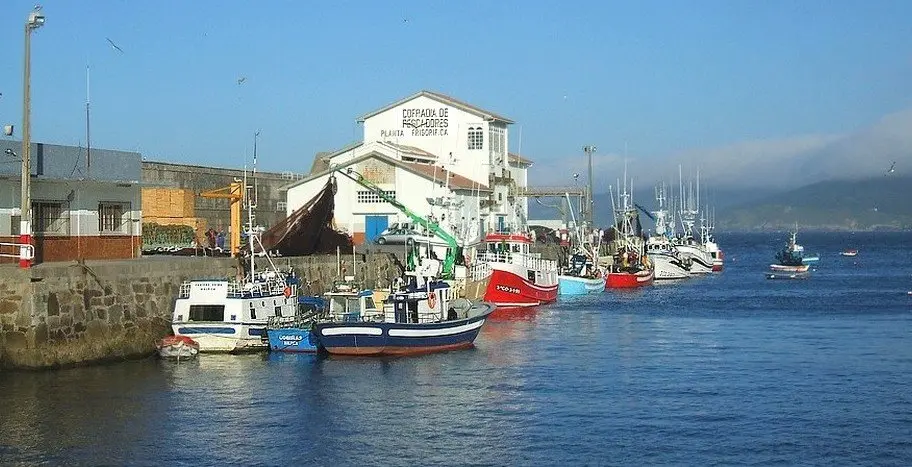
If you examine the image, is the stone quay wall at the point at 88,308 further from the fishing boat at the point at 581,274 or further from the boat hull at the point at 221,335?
the fishing boat at the point at 581,274

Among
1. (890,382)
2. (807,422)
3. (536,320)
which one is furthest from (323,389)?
(536,320)

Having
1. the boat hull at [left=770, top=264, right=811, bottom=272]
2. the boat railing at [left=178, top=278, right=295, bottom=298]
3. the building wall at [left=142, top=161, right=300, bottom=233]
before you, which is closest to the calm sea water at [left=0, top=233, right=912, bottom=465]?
the boat railing at [left=178, top=278, right=295, bottom=298]

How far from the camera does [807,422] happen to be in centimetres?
2564

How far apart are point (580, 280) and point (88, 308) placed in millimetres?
38785

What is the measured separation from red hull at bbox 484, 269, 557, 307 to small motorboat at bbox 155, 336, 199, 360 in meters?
22.4

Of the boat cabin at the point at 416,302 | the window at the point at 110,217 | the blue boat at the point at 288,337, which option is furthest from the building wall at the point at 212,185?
the boat cabin at the point at 416,302

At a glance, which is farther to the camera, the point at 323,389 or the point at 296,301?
the point at 296,301

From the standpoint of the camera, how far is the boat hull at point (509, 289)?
54562 mm

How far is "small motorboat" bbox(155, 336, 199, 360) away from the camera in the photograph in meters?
33.0

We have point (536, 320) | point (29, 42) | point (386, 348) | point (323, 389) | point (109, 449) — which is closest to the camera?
point (109, 449)

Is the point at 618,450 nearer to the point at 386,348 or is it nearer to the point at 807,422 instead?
the point at 807,422

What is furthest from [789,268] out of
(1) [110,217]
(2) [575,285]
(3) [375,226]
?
(1) [110,217]

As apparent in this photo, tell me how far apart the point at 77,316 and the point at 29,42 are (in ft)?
23.7

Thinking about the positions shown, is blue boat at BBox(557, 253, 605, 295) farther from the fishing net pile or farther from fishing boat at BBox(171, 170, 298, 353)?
fishing boat at BBox(171, 170, 298, 353)
